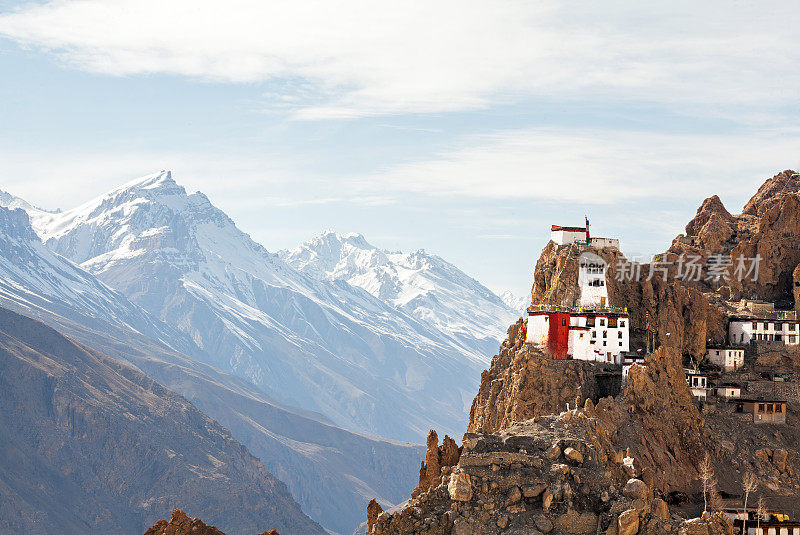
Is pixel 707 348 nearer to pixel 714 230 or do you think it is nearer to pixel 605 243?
pixel 605 243

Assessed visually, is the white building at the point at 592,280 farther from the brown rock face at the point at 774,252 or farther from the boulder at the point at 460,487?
the boulder at the point at 460,487

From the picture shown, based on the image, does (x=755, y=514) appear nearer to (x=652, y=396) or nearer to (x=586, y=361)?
(x=652, y=396)

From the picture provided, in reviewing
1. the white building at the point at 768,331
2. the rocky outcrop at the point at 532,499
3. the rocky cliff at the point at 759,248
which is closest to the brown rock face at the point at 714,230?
the rocky cliff at the point at 759,248

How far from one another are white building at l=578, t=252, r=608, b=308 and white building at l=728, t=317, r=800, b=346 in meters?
20.7

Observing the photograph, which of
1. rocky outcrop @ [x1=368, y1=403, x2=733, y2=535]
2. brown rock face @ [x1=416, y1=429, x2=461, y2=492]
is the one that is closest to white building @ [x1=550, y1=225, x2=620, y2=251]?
brown rock face @ [x1=416, y1=429, x2=461, y2=492]

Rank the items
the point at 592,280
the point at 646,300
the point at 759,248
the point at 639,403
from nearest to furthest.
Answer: the point at 639,403 < the point at 592,280 < the point at 646,300 < the point at 759,248

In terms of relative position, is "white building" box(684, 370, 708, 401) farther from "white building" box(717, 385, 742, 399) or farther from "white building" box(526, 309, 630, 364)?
"white building" box(526, 309, 630, 364)

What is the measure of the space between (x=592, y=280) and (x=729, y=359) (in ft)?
67.6

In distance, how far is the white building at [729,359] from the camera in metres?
152

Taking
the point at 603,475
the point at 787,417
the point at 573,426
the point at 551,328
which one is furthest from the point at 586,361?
the point at 603,475

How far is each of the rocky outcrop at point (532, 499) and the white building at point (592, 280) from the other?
6600 cm

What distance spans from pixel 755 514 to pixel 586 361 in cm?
3221

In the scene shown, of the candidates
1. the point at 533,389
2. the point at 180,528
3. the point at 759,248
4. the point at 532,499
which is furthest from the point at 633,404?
the point at 759,248

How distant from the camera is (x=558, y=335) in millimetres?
144500
